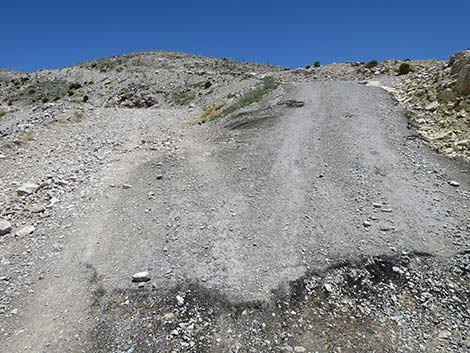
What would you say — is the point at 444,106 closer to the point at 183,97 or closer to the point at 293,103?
the point at 293,103

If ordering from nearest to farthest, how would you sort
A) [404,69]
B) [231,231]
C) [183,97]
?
[231,231] < [404,69] < [183,97]

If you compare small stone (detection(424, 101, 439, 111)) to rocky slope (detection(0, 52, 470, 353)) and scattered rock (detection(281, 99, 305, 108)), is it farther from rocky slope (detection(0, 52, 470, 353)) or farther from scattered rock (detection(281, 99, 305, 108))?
scattered rock (detection(281, 99, 305, 108))

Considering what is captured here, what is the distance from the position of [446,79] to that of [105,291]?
1825 centimetres

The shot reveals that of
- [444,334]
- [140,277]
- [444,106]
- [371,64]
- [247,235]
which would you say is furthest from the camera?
[371,64]

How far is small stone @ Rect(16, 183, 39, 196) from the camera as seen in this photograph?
1138 centimetres

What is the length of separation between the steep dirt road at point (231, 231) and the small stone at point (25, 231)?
649mm

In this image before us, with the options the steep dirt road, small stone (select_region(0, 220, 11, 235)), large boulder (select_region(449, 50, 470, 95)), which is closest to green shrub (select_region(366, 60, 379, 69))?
large boulder (select_region(449, 50, 470, 95))

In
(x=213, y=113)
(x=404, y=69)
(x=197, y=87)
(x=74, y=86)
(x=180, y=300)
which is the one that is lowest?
(x=180, y=300)

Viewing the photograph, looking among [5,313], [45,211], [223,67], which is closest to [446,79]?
[45,211]

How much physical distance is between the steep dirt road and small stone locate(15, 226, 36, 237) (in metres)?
0.65

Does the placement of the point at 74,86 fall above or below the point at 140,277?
above

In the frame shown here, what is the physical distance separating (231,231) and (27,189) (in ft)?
23.2

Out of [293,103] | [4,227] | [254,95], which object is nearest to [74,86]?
[254,95]

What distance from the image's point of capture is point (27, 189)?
37.9 feet
